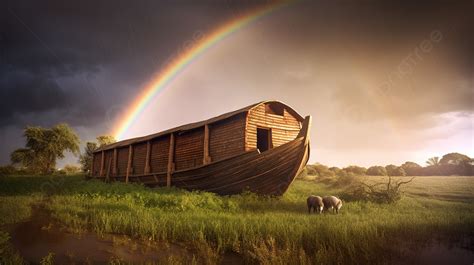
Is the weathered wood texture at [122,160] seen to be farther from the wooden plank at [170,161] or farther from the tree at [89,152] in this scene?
the tree at [89,152]

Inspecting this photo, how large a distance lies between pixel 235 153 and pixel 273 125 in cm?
305

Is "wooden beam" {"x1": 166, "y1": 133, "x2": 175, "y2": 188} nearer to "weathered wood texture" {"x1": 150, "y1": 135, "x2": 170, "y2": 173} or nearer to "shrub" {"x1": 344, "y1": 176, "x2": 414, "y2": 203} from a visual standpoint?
"weathered wood texture" {"x1": 150, "y1": 135, "x2": 170, "y2": 173}

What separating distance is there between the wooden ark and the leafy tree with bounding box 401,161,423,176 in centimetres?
2236

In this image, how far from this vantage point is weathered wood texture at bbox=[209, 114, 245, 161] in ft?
42.4

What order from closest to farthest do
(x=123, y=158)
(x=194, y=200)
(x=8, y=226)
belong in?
1. (x=8, y=226)
2. (x=194, y=200)
3. (x=123, y=158)

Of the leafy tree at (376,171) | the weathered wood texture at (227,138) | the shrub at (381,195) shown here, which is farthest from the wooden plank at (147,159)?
the leafy tree at (376,171)

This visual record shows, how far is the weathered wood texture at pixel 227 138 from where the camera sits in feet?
42.4

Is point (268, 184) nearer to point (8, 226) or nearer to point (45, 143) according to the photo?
point (8, 226)

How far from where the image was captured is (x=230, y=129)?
13.5 metres

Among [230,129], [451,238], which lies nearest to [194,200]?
[230,129]

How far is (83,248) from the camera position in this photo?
16.9ft

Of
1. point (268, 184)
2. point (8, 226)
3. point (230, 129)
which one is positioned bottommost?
point (8, 226)

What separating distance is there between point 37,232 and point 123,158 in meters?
18.3

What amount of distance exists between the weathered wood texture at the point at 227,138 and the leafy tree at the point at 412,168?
26.4 m
